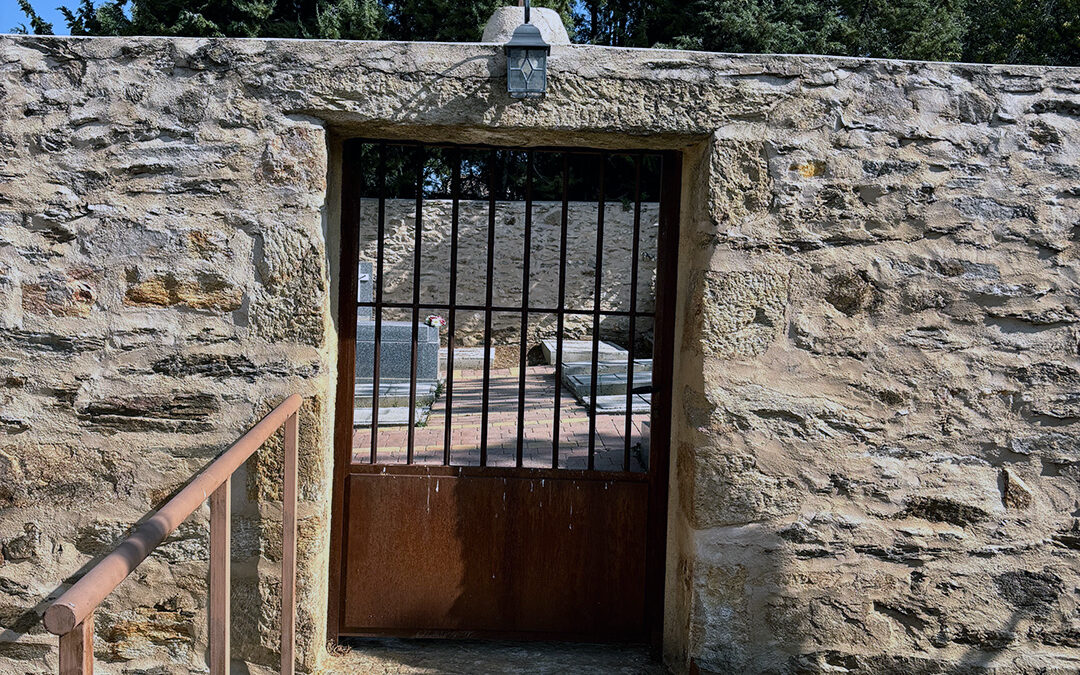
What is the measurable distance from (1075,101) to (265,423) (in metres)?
2.67

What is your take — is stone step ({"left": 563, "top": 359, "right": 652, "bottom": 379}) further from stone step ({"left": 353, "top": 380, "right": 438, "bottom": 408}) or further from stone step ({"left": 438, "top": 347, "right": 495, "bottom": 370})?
stone step ({"left": 353, "top": 380, "right": 438, "bottom": 408})

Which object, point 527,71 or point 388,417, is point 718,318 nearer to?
point 527,71

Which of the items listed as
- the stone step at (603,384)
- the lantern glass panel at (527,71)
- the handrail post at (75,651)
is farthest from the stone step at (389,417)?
the handrail post at (75,651)

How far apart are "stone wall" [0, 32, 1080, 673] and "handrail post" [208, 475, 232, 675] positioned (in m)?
0.81

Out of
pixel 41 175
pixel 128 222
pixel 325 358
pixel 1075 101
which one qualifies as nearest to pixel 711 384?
pixel 325 358

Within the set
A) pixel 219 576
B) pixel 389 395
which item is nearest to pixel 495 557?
pixel 219 576

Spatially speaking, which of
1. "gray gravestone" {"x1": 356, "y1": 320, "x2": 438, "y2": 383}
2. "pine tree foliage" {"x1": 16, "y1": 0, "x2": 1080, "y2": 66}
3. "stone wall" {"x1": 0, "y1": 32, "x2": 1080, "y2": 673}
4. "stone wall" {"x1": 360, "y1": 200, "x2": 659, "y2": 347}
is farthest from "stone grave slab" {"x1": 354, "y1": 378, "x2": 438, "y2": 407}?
"pine tree foliage" {"x1": 16, "y1": 0, "x2": 1080, "y2": 66}

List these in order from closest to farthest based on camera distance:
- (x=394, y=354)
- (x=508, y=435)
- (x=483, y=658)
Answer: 1. (x=483, y=658)
2. (x=508, y=435)
3. (x=394, y=354)

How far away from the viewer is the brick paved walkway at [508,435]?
4.97 metres

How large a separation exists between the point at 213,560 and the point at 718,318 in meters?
1.63

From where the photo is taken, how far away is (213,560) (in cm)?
178

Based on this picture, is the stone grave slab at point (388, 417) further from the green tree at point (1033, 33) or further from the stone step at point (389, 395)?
the green tree at point (1033, 33)

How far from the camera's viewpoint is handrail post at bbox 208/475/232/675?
1761 mm

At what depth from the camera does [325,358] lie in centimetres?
260
